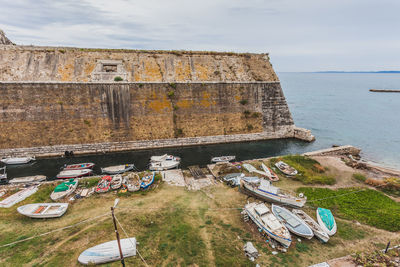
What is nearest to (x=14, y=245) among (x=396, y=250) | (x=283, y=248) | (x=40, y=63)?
(x=283, y=248)

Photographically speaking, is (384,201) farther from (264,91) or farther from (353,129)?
(353,129)

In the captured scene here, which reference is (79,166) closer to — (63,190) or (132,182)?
(63,190)

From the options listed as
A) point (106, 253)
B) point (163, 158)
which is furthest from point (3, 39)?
point (106, 253)

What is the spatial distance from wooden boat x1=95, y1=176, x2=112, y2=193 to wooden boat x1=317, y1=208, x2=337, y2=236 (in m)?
14.2

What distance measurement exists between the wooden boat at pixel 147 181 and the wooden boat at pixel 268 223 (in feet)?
24.7

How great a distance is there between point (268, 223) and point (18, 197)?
1620 cm

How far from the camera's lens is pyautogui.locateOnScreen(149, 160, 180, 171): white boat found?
62.6ft

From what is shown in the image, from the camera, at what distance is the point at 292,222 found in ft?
35.7

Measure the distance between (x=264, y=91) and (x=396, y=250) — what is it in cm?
2173

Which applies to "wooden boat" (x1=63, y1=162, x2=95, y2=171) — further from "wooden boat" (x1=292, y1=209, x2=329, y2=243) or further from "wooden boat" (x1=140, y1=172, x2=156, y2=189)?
"wooden boat" (x1=292, y1=209, x2=329, y2=243)

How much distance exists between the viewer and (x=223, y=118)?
26.6 metres

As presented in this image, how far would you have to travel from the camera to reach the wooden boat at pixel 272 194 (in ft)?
40.8

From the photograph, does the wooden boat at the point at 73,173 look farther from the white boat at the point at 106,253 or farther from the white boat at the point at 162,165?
the white boat at the point at 106,253

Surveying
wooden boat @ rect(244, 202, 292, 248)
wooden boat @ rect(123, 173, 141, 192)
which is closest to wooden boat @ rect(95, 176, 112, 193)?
wooden boat @ rect(123, 173, 141, 192)
